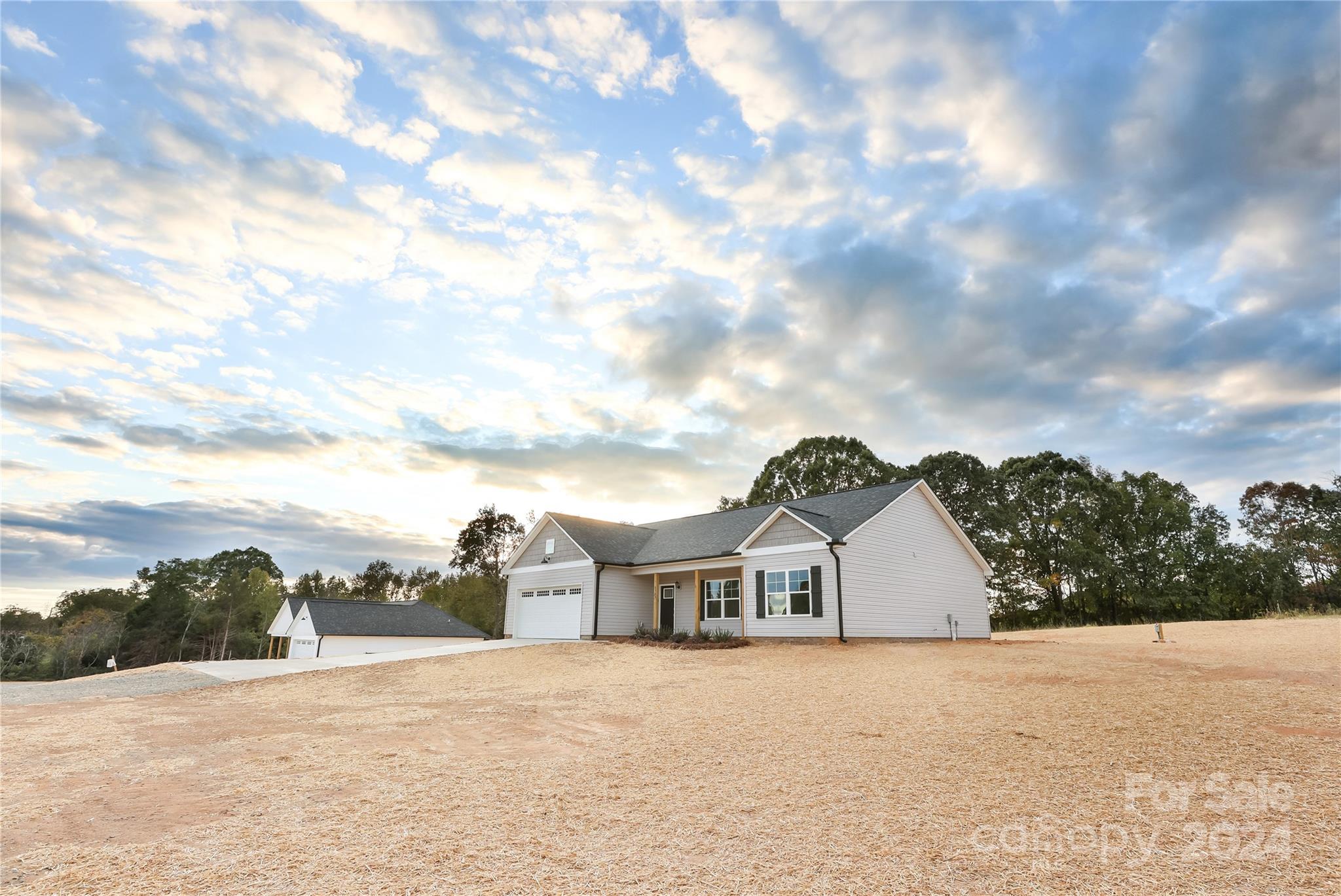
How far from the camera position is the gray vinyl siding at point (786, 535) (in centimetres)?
2009

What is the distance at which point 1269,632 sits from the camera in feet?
60.1

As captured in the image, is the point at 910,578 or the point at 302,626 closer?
the point at 910,578

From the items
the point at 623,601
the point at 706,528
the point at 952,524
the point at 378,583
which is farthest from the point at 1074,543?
the point at 378,583

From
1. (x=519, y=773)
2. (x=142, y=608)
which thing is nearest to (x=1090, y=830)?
(x=519, y=773)

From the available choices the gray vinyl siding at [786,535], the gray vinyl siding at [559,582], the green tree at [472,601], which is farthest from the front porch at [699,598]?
the green tree at [472,601]

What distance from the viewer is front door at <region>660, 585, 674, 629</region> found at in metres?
25.3

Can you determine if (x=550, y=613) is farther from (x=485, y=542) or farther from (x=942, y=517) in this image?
(x=485, y=542)

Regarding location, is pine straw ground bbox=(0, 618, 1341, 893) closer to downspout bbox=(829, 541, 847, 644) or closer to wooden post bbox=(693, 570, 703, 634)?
downspout bbox=(829, 541, 847, 644)

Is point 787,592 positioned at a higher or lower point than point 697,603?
higher

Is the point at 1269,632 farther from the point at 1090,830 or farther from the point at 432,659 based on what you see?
the point at 432,659

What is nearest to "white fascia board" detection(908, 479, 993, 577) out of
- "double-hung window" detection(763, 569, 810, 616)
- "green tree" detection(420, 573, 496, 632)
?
"double-hung window" detection(763, 569, 810, 616)

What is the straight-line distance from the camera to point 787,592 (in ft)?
66.4

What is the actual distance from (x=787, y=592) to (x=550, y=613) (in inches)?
420

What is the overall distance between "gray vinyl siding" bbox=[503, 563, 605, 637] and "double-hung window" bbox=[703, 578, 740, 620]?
13.1 ft
